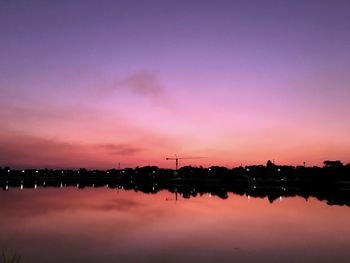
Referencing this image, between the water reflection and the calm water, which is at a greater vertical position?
the water reflection

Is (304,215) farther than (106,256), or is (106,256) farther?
(304,215)

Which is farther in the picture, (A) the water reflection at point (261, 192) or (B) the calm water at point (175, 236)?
(A) the water reflection at point (261, 192)

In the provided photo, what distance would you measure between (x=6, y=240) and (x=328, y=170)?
6136 inches

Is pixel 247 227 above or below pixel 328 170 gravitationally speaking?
below

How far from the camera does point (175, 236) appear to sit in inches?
1200

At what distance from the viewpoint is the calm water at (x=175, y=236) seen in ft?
77.2

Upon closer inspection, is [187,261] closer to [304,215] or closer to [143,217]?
[143,217]

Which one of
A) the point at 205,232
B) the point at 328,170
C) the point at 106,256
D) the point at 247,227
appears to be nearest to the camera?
the point at 106,256

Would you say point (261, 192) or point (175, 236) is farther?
point (261, 192)

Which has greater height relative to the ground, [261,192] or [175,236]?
[261,192]

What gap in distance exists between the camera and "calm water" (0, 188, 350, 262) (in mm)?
Answer: 23516

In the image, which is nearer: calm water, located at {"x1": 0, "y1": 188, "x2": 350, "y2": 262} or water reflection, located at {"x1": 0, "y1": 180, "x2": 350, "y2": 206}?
calm water, located at {"x1": 0, "y1": 188, "x2": 350, "y2": 262}

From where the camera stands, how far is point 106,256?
23266 millimetres

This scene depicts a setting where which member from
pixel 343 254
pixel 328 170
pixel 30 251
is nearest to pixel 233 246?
pixel 343 254
